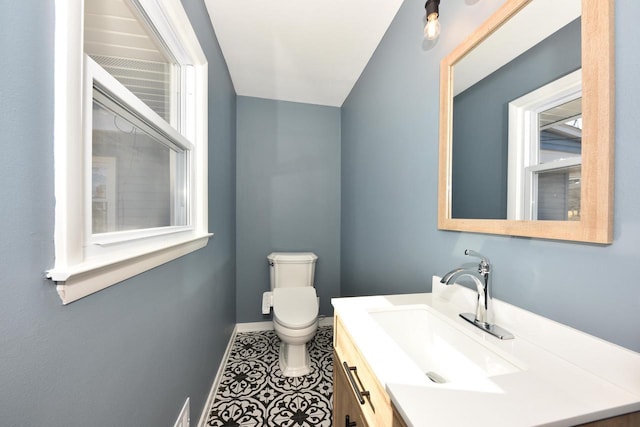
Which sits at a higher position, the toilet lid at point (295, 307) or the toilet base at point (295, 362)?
the toilet lid at point (295, 307)

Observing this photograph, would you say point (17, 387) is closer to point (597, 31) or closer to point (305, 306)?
point (597, 31)

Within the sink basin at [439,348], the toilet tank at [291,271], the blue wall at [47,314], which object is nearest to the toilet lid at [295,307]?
the toilet tank at [291,271]

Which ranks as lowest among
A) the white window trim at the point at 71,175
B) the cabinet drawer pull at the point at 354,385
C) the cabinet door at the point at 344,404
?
the cabinet door at the point at 344,404

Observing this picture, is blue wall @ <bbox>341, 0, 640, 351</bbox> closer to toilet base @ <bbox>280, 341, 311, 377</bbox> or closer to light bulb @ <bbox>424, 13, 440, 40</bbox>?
light bulb @ <bbox>424, 13, 440, 40</bbox>

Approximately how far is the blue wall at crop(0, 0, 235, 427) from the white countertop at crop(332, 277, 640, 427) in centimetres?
67

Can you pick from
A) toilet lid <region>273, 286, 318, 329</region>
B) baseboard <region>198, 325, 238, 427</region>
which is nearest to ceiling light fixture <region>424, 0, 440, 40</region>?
toilet lid <region>273, 286, 318, 329</region>

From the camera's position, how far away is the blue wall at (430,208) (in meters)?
0.52

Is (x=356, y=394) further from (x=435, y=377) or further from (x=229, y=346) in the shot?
(x=229, y=346)

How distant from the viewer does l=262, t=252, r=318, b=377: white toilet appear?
1.75 m

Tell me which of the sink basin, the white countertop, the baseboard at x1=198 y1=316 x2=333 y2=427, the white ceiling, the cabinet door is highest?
the white ceiling

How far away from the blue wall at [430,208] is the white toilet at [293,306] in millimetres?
432

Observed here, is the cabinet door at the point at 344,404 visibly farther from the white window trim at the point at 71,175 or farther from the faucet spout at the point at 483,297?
the white window trim at the point at 71,175

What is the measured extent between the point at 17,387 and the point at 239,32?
1.97m

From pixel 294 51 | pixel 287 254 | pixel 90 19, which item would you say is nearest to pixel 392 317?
pixel 90 19
